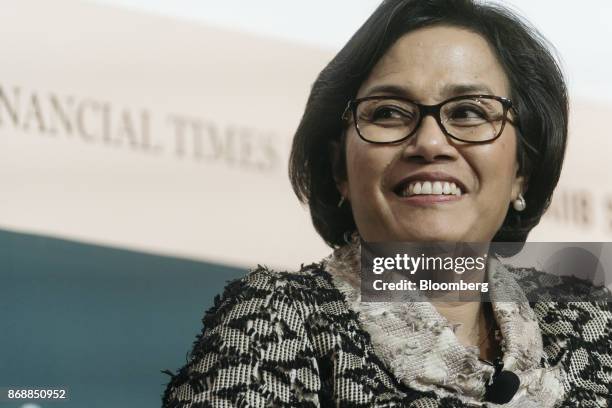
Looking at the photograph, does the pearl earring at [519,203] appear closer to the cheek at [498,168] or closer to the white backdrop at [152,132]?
the cheek at [498,168]

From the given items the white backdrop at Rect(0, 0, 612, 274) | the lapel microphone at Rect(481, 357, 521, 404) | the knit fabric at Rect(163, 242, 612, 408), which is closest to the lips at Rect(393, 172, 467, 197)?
the knit fabric at Rect(163, 242, 612, 408)

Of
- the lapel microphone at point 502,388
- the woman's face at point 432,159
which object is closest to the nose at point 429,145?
the woman's face at point 432,159

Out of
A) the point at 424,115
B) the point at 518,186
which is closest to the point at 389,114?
the point at 424,115

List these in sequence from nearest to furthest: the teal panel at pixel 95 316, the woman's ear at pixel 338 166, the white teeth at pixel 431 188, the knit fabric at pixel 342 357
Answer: the knit fabric at pixel 342 357
the white teeth at pixel 431 188
the woman's ear at pixel 338 166
the teal panel at pixel 95 316

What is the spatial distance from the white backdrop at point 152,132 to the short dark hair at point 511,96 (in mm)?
249

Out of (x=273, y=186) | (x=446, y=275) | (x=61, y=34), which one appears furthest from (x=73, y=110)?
(x=446, y=275)

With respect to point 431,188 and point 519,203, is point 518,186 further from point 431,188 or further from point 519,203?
point 431,188

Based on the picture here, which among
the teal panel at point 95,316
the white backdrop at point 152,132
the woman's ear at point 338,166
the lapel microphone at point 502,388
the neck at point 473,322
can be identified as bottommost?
the lapel microphone at point 502,388

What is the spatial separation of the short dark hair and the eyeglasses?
56mm

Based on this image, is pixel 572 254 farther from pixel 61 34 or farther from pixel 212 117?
pixel 61 34

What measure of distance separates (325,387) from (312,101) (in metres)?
0.46

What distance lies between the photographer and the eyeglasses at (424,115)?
4.14 feet

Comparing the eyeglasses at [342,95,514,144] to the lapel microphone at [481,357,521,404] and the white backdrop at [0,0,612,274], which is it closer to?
the lapel microphone at [481,357,521,404]

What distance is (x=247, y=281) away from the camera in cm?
116
